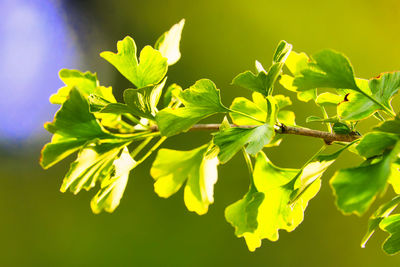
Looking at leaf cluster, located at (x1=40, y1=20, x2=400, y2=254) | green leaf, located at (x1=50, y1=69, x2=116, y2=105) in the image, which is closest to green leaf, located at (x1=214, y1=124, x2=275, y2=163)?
leaf cluster, located at (x1=40, y1=20, x2=400, y2=254)

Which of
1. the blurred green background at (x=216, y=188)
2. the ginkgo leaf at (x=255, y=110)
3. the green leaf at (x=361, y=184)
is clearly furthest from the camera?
the blurred green background at (x=216, y=188)

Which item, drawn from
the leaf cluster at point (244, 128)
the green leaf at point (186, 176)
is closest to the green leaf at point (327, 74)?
the leaf cluster at point (244, 128)

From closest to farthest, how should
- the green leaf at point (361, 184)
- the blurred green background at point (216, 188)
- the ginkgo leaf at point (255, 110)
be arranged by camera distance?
the green leaf at point (361, 184)
the ginkgo leaf at point (255, 110)
the blurred green background at point (216, 188)

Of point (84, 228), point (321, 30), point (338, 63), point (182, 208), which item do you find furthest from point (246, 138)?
point (321, 30)

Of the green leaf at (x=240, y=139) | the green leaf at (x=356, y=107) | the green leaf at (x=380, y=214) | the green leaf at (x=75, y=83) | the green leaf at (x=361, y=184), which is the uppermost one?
the green leaf at (x=75, y=83)

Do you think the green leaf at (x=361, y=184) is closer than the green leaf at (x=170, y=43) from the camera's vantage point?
Yes

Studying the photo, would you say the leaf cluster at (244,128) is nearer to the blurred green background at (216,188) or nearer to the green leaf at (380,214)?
the green leaf at (380,214)
